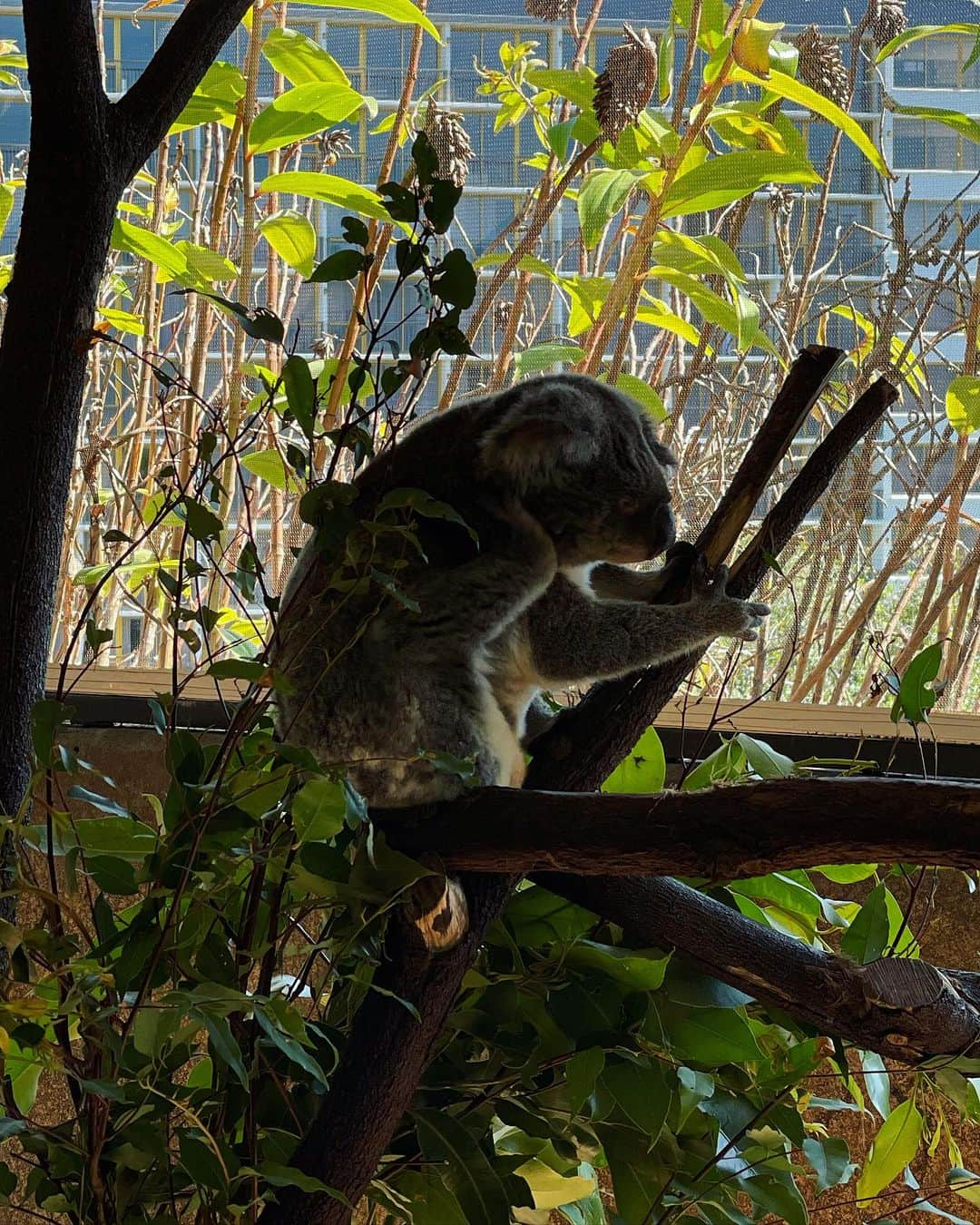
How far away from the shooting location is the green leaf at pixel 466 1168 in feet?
3.90

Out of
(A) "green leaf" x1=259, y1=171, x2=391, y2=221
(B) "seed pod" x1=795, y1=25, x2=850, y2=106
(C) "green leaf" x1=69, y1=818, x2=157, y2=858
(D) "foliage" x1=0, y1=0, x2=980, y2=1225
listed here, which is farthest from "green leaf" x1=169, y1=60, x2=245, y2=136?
(C) "green leaf" x1=69, y1=818, x2=157, y2=858

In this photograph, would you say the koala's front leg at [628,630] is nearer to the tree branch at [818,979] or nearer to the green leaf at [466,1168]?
the tree branch at [818,979]

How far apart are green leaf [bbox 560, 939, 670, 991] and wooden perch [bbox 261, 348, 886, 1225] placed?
5 cm

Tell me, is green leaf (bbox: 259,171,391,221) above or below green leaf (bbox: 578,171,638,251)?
below

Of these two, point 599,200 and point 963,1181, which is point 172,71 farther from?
point 963,1181

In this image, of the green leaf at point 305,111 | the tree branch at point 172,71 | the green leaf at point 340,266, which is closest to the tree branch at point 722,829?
the green leaf at point 340,266

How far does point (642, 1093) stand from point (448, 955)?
0.79 feet

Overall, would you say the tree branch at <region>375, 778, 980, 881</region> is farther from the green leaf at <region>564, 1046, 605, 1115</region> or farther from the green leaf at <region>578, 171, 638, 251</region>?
the green leaf at <region>578, 171, 638, 251</region>

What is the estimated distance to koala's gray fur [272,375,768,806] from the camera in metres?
1.47

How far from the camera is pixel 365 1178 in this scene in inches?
45.9

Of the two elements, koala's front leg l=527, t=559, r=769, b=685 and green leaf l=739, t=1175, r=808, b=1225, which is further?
koala's front leg l=527, t=559, r=769, b=685

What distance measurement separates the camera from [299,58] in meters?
2.05

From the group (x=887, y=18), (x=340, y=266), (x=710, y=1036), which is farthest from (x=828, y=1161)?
(x=887, y=18)

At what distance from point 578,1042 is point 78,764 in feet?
1.93
